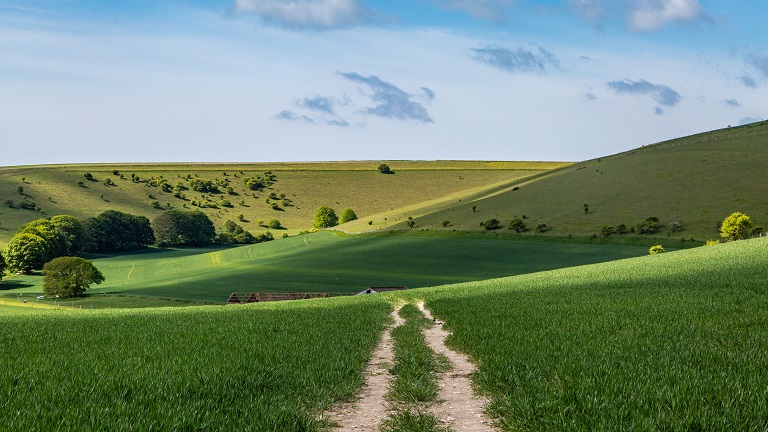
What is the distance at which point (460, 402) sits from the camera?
13234mm

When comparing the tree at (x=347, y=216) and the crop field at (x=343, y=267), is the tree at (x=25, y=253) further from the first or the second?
the tree at (x=347, y=216)

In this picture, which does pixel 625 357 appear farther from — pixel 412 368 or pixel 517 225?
pixel 517 225

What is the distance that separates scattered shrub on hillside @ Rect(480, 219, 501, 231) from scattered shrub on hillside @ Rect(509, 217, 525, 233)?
2.61 metres

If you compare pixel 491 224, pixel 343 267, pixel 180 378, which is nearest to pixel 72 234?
pixel 343 267

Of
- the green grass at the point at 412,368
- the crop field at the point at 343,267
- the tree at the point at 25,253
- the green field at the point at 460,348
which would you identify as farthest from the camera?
the tree at the point at 25,253

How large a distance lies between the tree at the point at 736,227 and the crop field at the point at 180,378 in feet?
290

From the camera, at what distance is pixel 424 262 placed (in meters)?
107

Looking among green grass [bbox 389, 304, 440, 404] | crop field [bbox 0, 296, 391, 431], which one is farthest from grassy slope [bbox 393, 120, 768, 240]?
crop field [bbox 0, 296, 391, 431]

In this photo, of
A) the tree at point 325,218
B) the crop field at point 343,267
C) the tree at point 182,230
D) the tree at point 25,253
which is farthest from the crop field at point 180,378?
the tree at point 325,218

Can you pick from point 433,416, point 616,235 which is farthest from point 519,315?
point 616,235

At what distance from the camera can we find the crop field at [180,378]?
34.9ft

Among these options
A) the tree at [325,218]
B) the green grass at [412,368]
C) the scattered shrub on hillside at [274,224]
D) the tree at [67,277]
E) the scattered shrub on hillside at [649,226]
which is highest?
the green grass at [412,368]

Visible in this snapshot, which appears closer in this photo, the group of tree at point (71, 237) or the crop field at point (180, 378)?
the crop field at point (180, 378)

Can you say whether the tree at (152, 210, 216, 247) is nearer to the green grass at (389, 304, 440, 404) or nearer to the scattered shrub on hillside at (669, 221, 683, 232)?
the scattered shrub on hillside at (669, 221, 683, 232)
